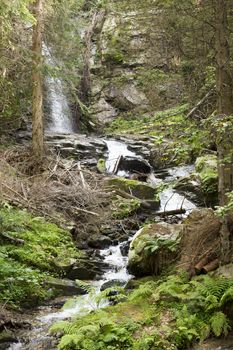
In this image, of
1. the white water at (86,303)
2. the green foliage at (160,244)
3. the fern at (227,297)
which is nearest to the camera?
the fern at (227,297)

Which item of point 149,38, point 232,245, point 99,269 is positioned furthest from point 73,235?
point 149,38

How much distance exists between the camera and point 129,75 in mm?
26688

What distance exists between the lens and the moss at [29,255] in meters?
7.60

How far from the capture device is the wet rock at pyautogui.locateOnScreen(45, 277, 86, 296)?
→ 8125mm

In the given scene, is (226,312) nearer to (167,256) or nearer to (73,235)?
(167,256)

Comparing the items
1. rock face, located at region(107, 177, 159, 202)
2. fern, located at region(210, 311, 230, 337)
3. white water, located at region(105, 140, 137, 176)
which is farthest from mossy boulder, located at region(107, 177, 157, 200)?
fern, located at region(210, 311, 230, 337)

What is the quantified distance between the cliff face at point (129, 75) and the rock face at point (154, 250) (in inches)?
654

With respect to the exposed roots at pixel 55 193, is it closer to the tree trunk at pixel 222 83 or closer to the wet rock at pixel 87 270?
the wet rock at pixel 87 270

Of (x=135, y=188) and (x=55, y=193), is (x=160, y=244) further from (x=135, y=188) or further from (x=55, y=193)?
(x=135, y=188)

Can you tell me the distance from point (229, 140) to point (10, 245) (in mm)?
4907

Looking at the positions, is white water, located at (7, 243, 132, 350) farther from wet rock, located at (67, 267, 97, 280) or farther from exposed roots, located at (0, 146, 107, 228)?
exposed roots, located at (0, 146, 107, 228)

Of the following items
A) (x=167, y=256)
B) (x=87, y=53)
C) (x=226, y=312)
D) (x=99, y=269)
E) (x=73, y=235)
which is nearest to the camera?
(x=226, y=312)

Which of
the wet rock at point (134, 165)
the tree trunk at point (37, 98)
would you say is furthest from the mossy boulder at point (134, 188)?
the wet rock at point (134, 165)

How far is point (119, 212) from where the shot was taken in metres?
12.1
